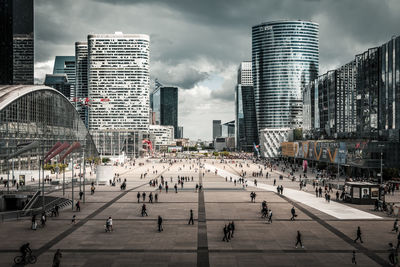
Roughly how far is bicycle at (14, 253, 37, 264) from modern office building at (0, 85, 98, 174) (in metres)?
40.5

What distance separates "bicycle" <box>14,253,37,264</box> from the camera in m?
18.5

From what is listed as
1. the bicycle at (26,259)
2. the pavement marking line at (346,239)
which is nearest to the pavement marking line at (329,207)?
the pavement marking line at (346,239)

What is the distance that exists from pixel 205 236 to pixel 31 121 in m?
64.4

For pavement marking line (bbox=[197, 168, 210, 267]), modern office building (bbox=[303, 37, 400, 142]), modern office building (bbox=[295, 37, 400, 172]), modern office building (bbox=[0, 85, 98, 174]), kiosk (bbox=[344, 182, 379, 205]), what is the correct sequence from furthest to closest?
modern office building (bbox=[303, 37, 400, 142]) → modern office building (bbox=[295, 37, 400, 172]) → modern office building (bbox=[0, 85, 98, 174]) → kiosk (bbox=[344, 182, 379, 205]) → pavement marking line (bbox=[197, 168, 210, 267])

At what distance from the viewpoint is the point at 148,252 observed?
20.7 meters

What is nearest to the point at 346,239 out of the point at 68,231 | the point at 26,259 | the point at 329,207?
the point at 329,207

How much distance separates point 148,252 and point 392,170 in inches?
2231

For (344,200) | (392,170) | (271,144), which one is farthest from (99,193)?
(271,144)

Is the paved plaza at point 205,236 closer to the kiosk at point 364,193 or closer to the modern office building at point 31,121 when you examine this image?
the kiosk at point 364,193

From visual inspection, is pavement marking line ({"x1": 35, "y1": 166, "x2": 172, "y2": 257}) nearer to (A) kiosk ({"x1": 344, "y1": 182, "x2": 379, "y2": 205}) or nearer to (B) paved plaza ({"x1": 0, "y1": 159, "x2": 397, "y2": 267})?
(B) paved plaza ({"x1": 0, "y1": 159, "x2": 397, "y2": 267})

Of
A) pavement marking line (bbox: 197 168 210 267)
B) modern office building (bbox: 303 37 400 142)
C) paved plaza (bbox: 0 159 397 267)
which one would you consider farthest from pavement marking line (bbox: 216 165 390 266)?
modern office building (bbox: 303 37 400 142)

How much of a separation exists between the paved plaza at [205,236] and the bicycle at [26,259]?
506 millimetres

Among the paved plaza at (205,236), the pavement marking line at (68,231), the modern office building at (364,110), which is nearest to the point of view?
the paved plaza at (205,236)

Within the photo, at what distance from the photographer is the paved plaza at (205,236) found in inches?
768
